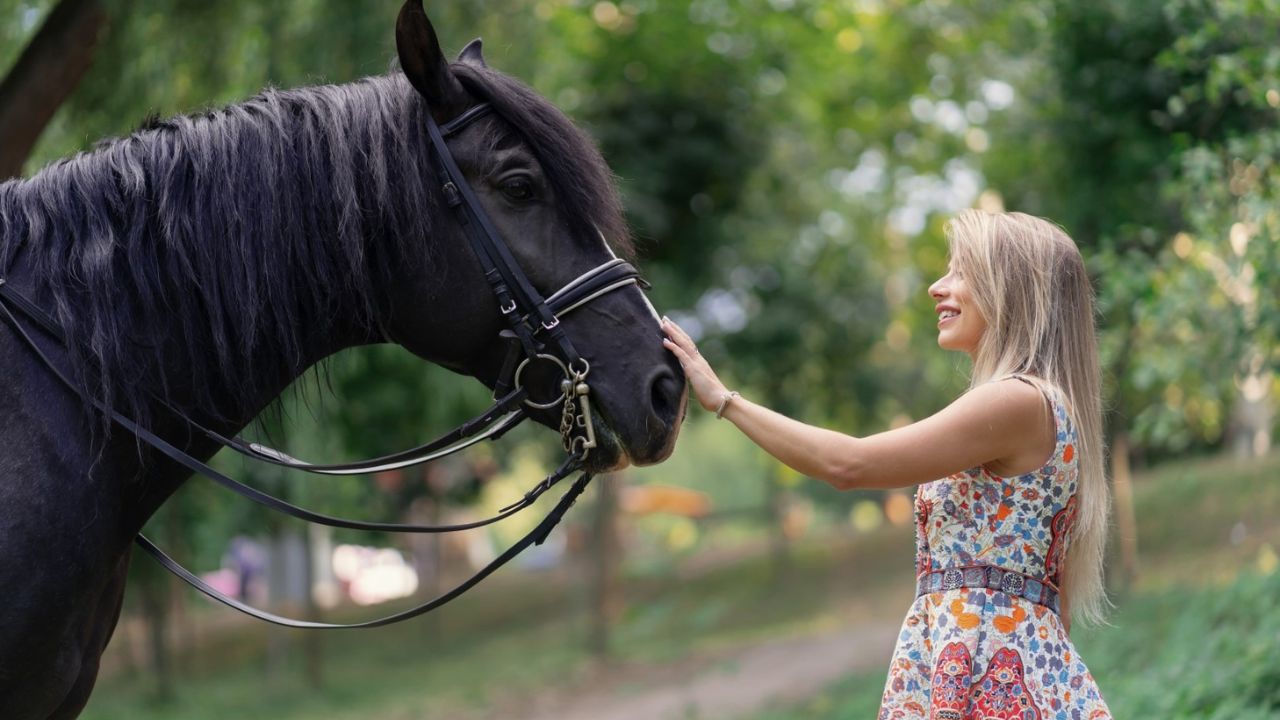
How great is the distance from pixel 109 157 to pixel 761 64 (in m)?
11.9

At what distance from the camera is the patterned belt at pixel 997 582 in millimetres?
2500

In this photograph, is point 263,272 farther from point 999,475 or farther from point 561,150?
point 999,475

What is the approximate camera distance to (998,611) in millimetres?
2486

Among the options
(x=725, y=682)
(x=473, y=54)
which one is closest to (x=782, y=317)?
(x=725, y=682)

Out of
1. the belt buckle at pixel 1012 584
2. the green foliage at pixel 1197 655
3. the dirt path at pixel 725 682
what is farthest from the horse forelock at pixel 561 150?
the dirt path at pixel 725 682

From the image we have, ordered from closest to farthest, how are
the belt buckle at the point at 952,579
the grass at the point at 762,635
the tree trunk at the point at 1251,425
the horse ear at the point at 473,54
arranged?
the belt buckle at the point at 952,579 → the horse ear at the point at 473,54 → the grass at the point at 762,635 → the tree trunk at the point at 1251,425

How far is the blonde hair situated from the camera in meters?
2.58

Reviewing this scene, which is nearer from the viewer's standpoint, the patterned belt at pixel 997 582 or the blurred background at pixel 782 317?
the patterned belt at pixel 997 582

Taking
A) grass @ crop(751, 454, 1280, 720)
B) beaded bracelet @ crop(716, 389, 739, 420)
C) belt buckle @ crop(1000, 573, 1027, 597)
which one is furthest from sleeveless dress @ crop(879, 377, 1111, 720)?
grass @ crop(751, 454, 1280, 720)

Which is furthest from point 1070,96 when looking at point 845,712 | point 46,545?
point 46,545

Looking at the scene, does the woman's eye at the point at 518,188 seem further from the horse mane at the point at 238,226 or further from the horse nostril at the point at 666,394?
the horse nostril at the point at 666,394

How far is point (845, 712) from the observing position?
8.69 meters

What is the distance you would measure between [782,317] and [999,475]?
518 inches

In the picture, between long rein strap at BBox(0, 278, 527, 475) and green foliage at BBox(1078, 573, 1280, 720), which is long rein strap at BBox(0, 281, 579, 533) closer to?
long rein strap at BBox(0, 278, 527, 475)
